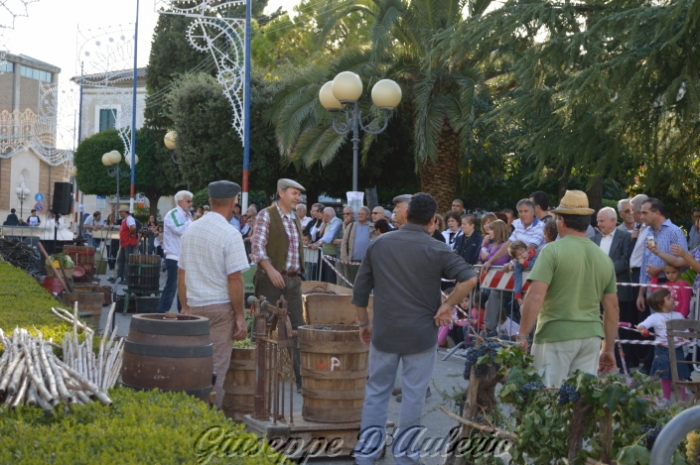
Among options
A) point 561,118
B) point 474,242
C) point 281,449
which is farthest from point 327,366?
point 561,118

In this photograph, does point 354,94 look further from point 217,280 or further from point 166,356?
point 166,356

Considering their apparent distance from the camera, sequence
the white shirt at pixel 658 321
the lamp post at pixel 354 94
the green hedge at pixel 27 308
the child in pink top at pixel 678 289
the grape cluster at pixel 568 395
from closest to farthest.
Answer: the grape cluster at pixel 568 395 < the green hedge at pixel 27 308 < the white shirt at pixel 658 321 < the child in pink top at pixel 678 289 < the lamp post at pixel 354 94

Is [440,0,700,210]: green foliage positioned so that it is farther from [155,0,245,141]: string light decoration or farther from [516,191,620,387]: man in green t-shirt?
[155,0,245,141]: string light decoration

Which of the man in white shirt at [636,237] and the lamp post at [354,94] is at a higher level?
the lamp post at [354,94]

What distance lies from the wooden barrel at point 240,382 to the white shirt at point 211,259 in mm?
574

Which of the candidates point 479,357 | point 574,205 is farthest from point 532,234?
point 479,357

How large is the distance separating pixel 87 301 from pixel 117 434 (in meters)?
9.64

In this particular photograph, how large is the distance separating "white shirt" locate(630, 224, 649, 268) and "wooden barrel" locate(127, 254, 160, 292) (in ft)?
27.1

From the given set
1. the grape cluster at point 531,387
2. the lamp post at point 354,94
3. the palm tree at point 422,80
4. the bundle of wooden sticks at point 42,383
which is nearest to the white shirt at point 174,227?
the lamp post at point 354,94

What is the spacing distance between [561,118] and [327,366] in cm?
865

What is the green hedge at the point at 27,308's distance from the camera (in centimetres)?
778

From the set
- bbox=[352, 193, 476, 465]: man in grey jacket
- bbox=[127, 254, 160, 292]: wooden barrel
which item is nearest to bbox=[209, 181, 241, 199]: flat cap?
bbox=[352, 193, 476, 465]: man in grey jacket

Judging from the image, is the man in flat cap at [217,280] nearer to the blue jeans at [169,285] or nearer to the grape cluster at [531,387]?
the grape cluster at [531,387]

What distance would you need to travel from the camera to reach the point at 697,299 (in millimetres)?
10461
